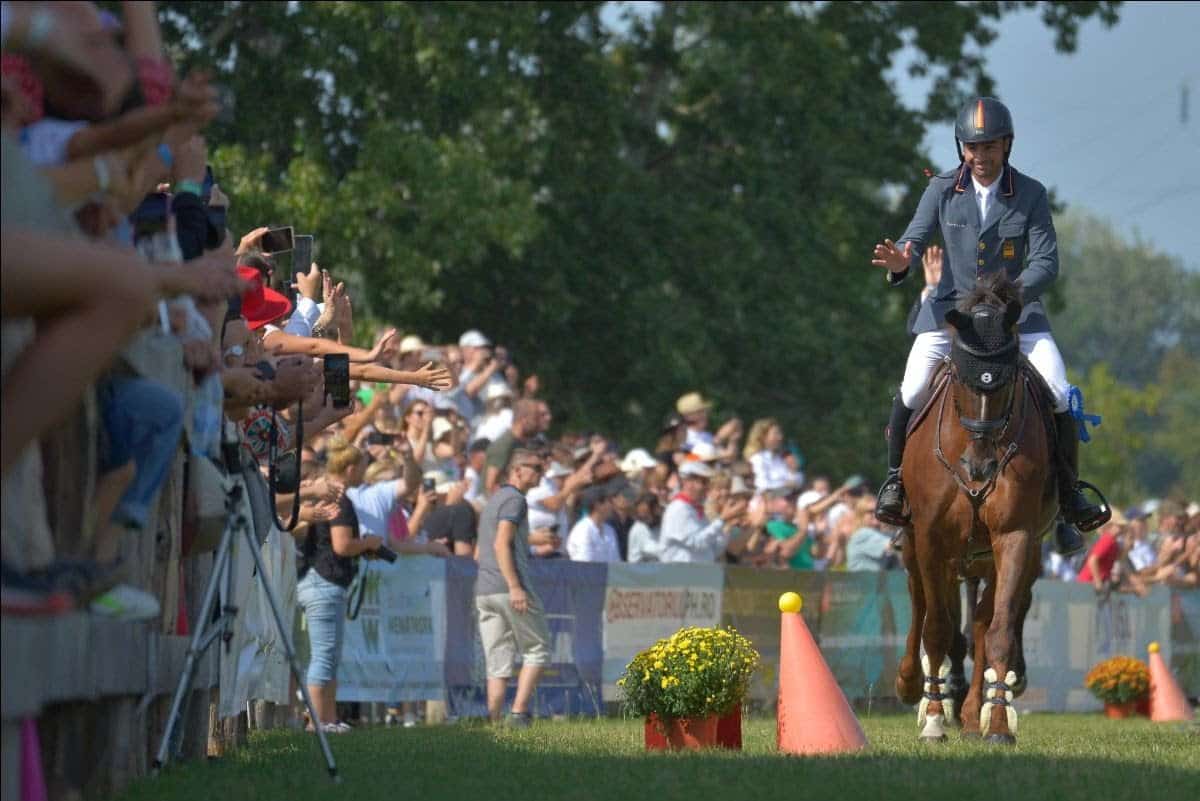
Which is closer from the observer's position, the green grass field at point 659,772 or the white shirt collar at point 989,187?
the green grass field at point 659,772

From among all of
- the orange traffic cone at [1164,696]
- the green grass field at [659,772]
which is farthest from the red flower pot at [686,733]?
the orange traffic cone at [1164,696]

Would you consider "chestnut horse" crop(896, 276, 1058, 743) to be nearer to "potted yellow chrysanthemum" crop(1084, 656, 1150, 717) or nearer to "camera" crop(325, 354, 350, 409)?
"camera" crop(325, 354, 350, 409)

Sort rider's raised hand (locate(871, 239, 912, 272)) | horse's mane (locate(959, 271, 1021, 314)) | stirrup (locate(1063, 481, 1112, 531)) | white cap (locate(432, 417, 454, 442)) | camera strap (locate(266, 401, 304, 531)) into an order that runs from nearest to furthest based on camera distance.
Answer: camera strap (locate(266, 401, 304, 531))
horse's mane (locate(959, 271, 1021, 314))
rider's raised hand (locate(871, 239, 912, 272))
stirrup (locate(1063, 481, 1112, 531))
white cap (locate(432, 417, 454, 442))

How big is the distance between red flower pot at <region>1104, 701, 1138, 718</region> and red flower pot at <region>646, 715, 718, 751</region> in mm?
12522

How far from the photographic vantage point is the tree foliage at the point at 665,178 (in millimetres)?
31828

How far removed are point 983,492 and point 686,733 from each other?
2.48 m

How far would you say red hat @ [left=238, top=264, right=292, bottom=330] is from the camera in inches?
435

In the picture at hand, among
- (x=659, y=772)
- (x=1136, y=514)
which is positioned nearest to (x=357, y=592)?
(x=659, y=772)

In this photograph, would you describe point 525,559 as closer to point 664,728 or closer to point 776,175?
point 664,728

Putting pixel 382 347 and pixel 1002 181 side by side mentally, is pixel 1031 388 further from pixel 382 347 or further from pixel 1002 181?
pixel 382 347

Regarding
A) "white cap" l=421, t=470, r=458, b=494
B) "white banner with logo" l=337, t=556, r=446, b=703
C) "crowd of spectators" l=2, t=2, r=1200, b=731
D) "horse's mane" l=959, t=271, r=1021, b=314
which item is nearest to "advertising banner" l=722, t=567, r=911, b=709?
"white cap" l=421, t=470, r=458, b=494

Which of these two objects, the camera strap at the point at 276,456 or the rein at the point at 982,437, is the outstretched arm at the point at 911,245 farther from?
the camera strap at the point at 276,456

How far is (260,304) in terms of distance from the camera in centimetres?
1138

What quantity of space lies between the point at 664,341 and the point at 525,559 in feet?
67.6
